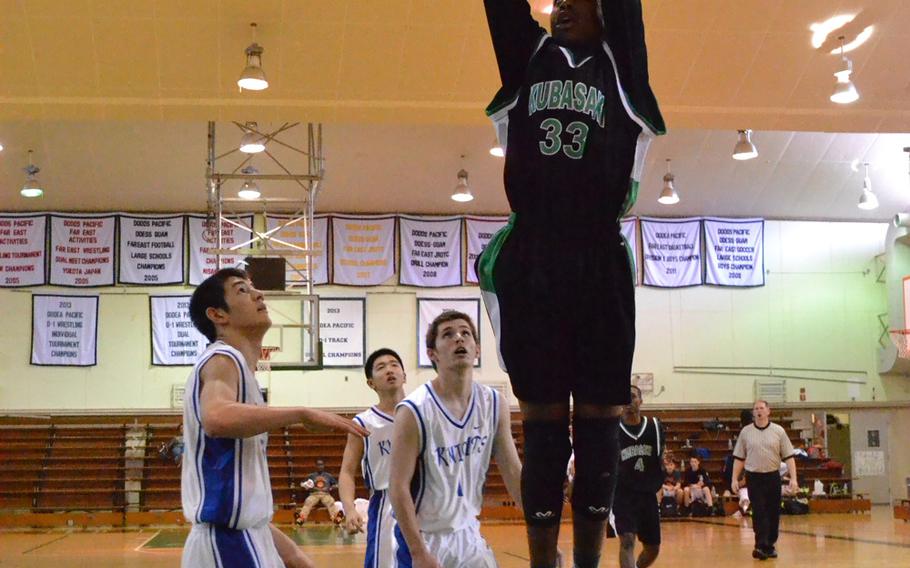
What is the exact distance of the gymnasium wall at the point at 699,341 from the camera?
22.8 metres

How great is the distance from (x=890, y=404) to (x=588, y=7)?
81.2 ft

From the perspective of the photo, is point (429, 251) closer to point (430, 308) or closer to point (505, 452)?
point (430, 308)

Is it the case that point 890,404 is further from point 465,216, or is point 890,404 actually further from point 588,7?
point 588,7

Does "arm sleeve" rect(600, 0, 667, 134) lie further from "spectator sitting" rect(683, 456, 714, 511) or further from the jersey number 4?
"spectator sitting" rect(683, 456, 714, 511)

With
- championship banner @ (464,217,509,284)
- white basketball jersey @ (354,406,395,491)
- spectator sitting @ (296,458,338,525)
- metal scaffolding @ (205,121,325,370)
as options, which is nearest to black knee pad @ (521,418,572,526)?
white basketball jersey @ (354,406,395,491)

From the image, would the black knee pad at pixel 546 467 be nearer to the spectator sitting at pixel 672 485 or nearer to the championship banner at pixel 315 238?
the spectator sitting at pixel 672 485

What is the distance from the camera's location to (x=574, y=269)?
8.66 ft

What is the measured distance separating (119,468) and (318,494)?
14.5 ft

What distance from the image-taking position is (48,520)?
69.9 ft

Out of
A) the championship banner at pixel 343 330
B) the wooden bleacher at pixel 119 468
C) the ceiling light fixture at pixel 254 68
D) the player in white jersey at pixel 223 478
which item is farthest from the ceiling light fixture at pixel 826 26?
the championship banner at pixel 343 330

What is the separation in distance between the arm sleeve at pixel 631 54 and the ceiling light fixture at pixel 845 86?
9135 mm

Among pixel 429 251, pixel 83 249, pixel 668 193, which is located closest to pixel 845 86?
pixel 668 193

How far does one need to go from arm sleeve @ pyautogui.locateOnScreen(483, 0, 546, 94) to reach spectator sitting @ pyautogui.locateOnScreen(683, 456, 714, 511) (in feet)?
65.1

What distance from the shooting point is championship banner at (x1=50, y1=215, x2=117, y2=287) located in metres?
22.8
